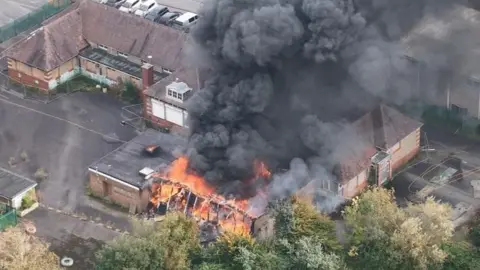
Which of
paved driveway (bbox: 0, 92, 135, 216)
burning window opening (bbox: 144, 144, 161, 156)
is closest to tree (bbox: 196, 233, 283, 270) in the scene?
burning window opening (bbox: 144, 144, 161, 156)

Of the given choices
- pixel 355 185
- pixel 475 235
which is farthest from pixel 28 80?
pixel 475 235

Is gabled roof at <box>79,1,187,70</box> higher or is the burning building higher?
the burning building

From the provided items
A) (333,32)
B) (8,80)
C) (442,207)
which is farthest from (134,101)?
(442,207)

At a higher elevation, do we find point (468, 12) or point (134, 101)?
point (468, 12)

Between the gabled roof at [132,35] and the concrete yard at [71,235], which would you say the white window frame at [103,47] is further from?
the concrete yard at [71,235]

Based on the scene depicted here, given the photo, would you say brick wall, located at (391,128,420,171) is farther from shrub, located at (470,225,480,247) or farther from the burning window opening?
the burning window opening

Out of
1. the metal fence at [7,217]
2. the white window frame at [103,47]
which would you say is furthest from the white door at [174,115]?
the metal fence at [7,217]

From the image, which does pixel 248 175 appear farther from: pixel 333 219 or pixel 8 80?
pixel 8 80

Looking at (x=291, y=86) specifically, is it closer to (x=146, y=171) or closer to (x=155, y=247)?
(x=146, y=171)
